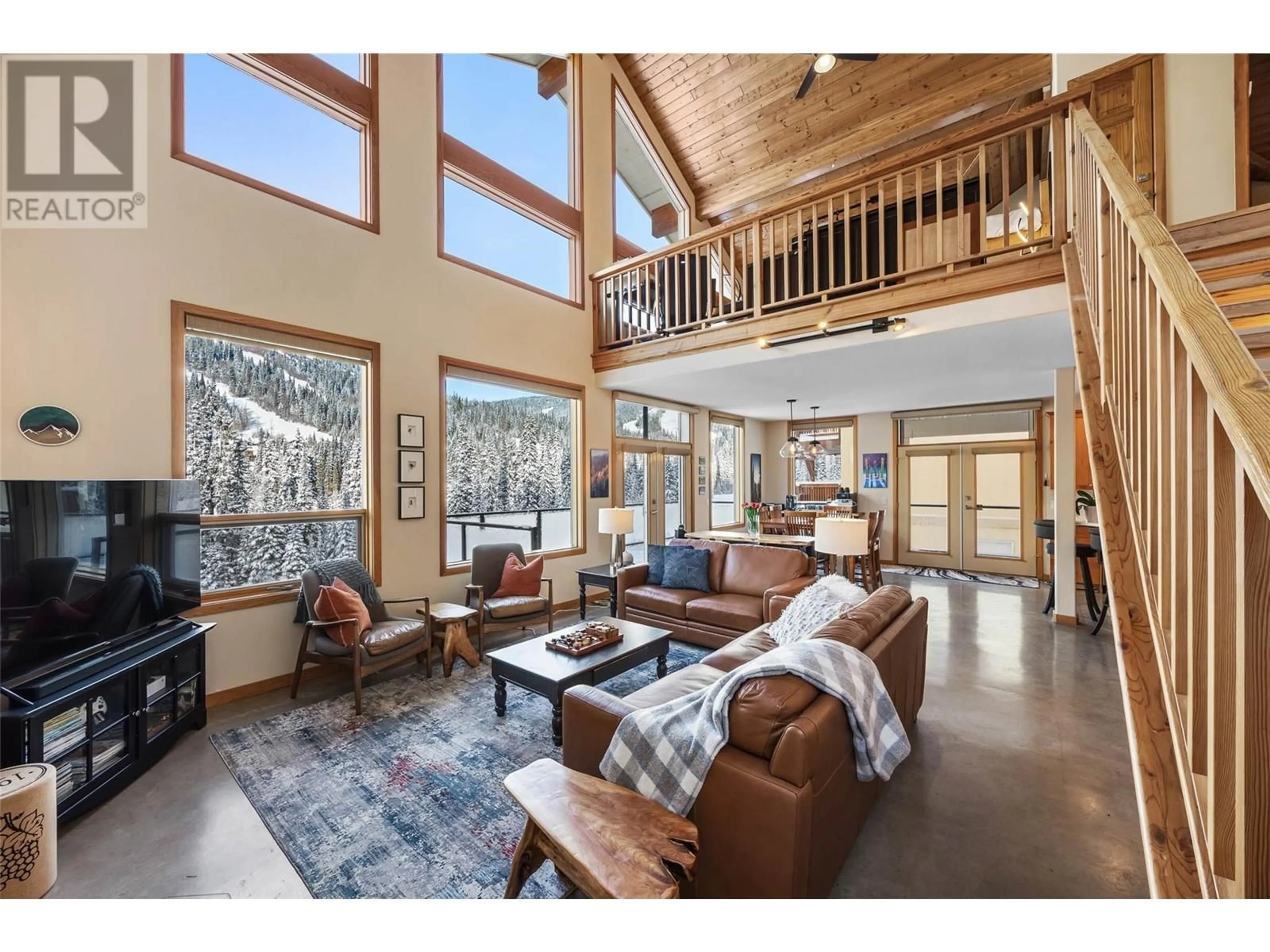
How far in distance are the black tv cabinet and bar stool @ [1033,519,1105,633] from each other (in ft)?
21.8

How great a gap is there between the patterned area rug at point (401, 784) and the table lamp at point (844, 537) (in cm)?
162

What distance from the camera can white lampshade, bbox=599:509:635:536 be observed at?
507 centimetres

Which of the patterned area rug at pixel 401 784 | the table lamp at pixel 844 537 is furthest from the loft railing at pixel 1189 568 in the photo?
the table lamp at pixel 844 537

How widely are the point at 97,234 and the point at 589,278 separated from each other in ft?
13.6

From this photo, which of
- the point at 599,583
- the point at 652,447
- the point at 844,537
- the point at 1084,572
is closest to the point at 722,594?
the point at 599,583

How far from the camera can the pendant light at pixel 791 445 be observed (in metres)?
7.02

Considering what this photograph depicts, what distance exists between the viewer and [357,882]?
183 centimetres

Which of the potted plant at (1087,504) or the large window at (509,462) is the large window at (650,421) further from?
the potted plant at (1087,504)

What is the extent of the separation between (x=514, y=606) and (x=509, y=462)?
159 cm

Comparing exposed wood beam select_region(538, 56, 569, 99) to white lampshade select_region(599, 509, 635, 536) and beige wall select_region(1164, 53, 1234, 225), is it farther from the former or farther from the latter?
beige wall select_region(1164, 53, 1234, 225)

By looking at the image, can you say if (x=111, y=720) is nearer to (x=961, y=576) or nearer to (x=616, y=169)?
(x=616, y=169)
